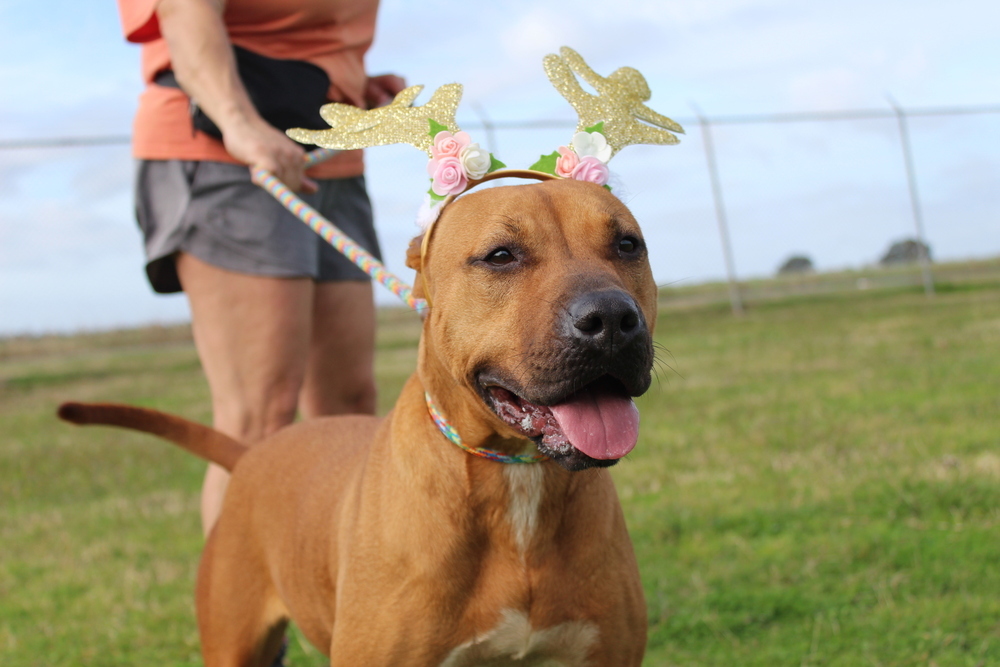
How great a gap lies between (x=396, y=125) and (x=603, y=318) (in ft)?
3.49

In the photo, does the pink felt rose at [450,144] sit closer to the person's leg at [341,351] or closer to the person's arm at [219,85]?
the person's arm at [219,85]

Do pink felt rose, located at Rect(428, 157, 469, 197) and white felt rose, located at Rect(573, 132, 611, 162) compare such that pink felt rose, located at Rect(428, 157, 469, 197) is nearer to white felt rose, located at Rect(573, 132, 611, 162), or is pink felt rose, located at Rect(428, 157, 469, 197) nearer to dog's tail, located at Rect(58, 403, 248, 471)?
white felt rose, located at Rect(573, 132, 611, 162)

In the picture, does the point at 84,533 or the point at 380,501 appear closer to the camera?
the point at 380,501

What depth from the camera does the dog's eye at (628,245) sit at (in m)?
2.58

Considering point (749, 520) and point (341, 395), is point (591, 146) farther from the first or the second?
point (749, 520)

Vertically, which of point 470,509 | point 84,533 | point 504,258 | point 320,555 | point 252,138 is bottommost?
point 84,533

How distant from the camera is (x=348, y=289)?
3926 millimetres

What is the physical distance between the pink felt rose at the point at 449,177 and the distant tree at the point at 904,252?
14.8 meters

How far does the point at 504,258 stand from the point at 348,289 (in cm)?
158

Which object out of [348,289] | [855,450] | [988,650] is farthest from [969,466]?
[348,289]

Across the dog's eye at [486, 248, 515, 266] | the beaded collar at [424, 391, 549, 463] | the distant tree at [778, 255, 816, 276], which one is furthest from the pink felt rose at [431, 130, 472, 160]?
the distant tree at [778, 255, 816, 276]

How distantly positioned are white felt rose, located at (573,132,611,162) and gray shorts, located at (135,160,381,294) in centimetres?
122

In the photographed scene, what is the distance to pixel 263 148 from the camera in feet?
10.7

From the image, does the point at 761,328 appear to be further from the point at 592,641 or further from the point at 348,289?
the point at 592,641
